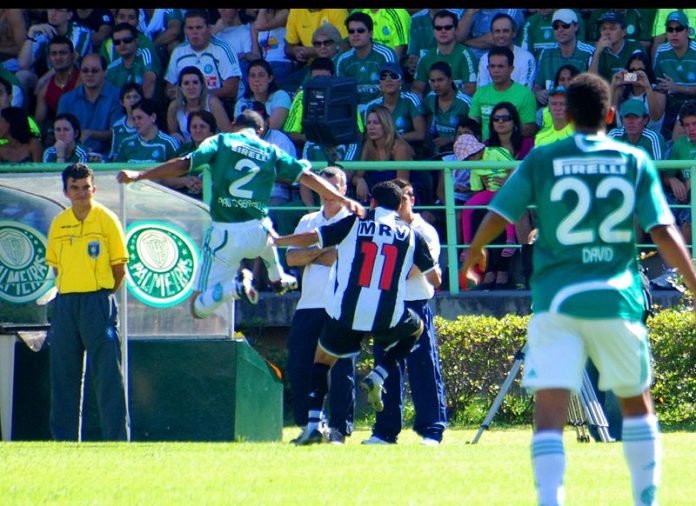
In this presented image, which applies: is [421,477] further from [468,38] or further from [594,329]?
[468,38]

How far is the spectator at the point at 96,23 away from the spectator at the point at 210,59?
1.83 meters

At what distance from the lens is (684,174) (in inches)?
624

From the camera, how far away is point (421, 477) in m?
9.00

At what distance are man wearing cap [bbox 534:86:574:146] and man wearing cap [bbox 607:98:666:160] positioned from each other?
56cm

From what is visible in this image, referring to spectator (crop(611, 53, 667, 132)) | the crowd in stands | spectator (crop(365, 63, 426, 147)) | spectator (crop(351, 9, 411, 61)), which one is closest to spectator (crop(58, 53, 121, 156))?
the crowd in stands

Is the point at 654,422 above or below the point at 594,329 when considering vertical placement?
below

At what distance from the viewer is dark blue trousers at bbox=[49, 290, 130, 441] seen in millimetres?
12078

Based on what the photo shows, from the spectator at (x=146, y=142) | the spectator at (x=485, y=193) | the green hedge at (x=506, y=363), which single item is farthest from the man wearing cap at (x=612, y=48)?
the spectator at (x=146, y=142)

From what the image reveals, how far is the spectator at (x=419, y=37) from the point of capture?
58.7 ft

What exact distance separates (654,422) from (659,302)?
8.94 meters

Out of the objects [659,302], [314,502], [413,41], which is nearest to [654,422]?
[314,502]

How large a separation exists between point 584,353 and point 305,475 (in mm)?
2747

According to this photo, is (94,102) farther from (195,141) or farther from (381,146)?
(381,146)

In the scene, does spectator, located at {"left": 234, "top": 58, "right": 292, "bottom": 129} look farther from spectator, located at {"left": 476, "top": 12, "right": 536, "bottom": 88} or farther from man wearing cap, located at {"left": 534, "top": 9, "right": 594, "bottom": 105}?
man wearing cap, located at {"left": 534, "top": 9, "right": 594, "bottom": 105}
